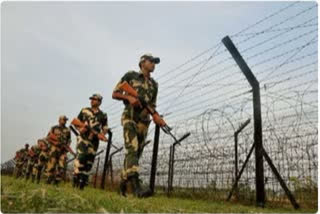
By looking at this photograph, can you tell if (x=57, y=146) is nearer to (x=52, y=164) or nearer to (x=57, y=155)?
(x=57, y=155)

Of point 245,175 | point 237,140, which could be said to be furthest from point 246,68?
point 245,175

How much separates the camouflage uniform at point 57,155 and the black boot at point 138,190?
583 cm

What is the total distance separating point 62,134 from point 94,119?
3081mm

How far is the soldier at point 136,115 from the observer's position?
4508 mm

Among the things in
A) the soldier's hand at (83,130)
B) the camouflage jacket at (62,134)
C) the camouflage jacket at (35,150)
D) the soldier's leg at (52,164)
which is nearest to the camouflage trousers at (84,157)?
the soldier's hand at (83,130)

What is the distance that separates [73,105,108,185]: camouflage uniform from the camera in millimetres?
6855

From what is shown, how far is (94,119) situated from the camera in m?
7.14

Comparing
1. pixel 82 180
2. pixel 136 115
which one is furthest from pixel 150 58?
pixel 82 180

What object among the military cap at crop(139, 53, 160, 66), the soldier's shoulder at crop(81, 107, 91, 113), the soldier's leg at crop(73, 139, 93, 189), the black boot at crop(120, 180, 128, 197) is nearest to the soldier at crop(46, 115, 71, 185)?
the soldier's shoulder at crop(81, 107, 91, 113)

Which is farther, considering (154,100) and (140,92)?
(154,100)

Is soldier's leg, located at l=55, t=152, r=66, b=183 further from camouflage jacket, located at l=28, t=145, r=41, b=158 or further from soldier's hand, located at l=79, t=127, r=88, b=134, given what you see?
camouflage jacket, located at l=28, t=145, r=41, b=158

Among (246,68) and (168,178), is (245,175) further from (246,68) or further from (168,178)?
(168,178)

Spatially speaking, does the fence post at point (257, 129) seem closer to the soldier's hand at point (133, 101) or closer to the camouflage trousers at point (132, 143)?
the camouflage trousers at point (132, 143)

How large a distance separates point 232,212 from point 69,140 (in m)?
7.21
